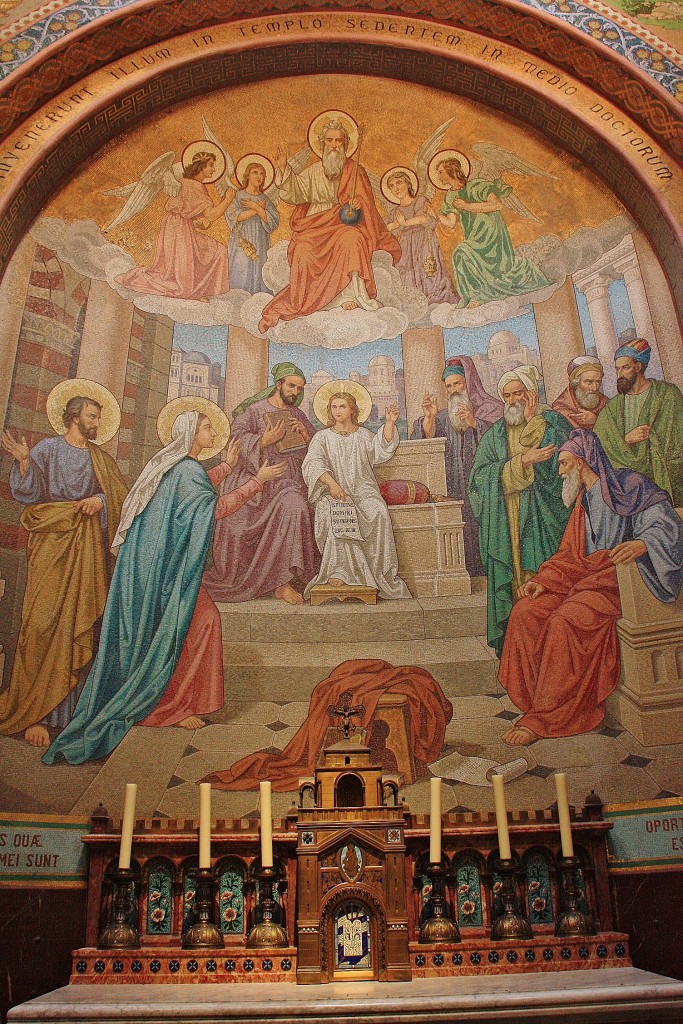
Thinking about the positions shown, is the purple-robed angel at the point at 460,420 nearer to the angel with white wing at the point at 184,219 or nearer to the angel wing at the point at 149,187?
the angel with white wing at the point at 184,219

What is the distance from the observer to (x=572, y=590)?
8.15m

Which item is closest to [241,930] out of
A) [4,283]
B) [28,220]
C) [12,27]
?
[4,283]

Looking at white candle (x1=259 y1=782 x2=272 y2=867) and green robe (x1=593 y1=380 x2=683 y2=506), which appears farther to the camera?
green robe (x1=593 y1=380 x2=683 y2=506)

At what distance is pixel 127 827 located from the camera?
262 inches

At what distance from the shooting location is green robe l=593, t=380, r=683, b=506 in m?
8.17

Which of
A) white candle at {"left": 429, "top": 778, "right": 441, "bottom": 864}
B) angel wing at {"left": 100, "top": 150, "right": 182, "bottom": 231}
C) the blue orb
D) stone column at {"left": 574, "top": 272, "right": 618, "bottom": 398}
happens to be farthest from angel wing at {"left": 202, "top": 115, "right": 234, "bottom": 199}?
white candle at {"left": 429, "top": 778, "right": 441, "bottom": 864}

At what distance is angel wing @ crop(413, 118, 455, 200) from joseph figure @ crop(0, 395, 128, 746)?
382 cm

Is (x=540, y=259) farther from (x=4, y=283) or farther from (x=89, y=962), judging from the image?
(x=89, y=962)

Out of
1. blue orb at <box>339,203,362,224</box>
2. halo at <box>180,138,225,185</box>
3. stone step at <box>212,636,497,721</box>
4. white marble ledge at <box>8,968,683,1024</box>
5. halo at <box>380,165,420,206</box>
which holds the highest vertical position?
halo at <box>180,138,225,185</box>

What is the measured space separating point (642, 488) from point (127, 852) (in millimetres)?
5087

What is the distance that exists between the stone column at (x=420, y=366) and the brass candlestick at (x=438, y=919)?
395cm

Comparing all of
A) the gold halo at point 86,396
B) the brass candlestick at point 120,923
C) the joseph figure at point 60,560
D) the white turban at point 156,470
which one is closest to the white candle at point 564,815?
the brass candlestick at point 120,923

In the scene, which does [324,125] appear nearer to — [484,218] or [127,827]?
[484,218]

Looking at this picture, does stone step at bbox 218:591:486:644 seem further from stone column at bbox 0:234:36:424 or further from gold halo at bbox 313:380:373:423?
stone column at bbox 0:234:36:424
